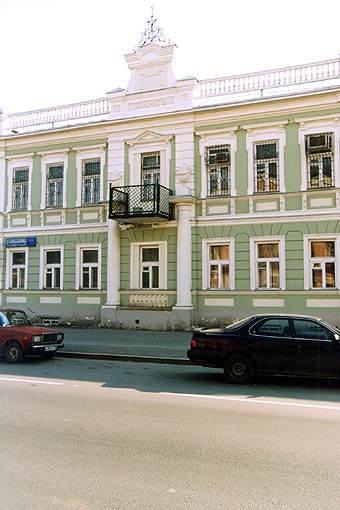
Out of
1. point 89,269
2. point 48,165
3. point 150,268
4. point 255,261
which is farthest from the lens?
point 48,165

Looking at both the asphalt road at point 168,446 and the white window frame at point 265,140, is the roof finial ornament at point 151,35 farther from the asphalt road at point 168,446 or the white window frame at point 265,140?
the asphalt road at point 168,446

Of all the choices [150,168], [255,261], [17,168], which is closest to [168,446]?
[255,261]

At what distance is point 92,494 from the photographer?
157 inches

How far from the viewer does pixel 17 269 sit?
22266 mm

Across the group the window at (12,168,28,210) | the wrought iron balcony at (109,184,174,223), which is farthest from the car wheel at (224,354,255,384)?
the window at (12,168,28,210)

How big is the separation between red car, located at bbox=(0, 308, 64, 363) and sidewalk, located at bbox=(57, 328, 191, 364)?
988mm

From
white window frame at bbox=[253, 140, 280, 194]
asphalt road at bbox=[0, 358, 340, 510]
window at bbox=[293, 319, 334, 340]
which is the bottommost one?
asphalt road at bbox=[0, 358, 340, 510]

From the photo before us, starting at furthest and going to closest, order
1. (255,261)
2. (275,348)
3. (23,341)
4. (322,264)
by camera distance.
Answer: (255,261)
(322,264)
(23,341)
(275,348)

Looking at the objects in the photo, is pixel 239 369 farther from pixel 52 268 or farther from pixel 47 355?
pixel 52 268

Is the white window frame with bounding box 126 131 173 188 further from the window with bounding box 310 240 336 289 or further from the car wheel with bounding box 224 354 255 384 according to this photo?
the car wheel with bounding box 224 354 255 384

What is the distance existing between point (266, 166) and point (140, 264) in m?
6.50

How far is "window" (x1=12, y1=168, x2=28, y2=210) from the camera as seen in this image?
22.5m

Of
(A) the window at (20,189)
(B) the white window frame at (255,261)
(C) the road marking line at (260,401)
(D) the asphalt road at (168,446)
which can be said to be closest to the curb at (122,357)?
(D) the asphalt road at (168,446)

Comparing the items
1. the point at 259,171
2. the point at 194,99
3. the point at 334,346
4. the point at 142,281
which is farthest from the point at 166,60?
the point at 334,346
